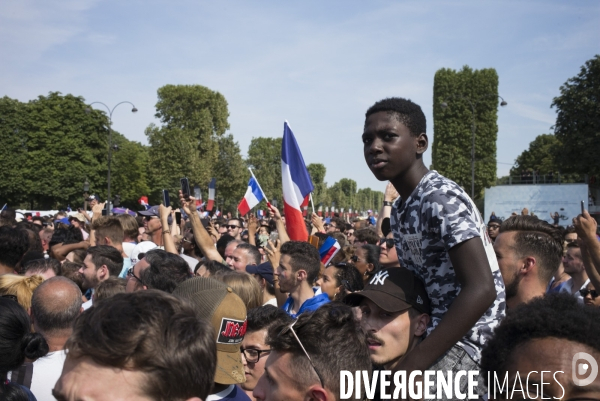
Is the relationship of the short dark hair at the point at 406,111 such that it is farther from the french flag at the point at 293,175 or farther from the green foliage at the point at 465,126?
the green foliage at the point at 465,126

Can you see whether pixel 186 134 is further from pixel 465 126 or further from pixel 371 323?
pixel 371 323

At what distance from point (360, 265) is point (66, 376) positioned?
19.1 feet

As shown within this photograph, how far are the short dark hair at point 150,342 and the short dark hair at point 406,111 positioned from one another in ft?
4.86

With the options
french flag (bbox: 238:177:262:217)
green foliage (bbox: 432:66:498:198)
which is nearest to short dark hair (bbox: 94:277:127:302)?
french flag (bbox: 238:177:262:217)

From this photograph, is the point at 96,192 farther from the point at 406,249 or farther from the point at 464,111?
the point at 406,249

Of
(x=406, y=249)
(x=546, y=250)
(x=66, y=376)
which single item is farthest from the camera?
(x=546, y=250)

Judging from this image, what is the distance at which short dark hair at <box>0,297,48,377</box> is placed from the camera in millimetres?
3113

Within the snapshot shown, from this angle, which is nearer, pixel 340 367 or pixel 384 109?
pixel 340 367

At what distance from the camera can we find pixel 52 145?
194 ft

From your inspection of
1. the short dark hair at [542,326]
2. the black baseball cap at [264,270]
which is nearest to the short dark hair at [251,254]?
the black baseball cap at [264,270]

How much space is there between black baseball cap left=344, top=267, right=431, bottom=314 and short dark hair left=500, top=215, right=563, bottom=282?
1.37 m

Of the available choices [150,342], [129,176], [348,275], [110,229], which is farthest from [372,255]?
[129,176]

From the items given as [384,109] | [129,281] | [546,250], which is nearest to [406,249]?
[384,109]

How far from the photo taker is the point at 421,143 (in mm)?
2785
